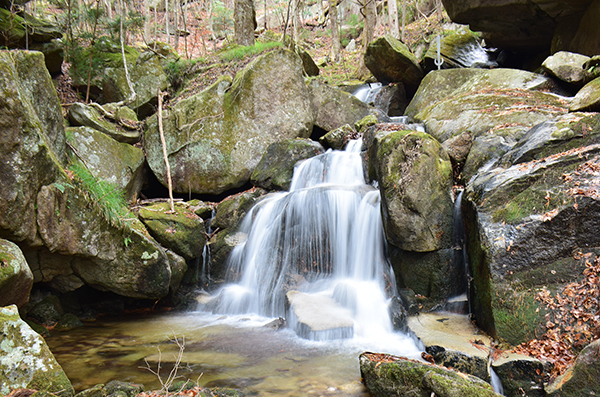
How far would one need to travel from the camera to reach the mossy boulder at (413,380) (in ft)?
10.7

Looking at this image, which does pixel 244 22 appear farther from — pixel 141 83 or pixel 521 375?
pixel 521 375

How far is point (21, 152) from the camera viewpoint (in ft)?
15.6

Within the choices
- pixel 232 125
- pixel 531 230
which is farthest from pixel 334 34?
pixel 531 230

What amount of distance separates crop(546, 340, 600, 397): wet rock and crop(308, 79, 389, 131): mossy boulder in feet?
28.7

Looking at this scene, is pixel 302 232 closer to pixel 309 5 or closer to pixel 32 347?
pixel 32 347

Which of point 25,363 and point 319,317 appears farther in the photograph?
point 319,317

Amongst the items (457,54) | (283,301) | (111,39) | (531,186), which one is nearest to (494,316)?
(531,186)

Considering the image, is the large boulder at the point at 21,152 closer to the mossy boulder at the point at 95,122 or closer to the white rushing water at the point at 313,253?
the mossy boulder at the point at 95,122

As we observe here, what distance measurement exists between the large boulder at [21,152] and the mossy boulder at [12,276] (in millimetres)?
408

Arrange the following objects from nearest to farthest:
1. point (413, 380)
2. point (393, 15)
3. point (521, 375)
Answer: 1. point (413, 380)
2. point (521, 375)
3. point (393, 15)

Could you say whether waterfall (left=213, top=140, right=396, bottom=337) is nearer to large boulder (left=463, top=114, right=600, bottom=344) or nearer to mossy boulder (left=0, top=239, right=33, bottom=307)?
large boulder (left=463, top=114, right=600, bottom=344)

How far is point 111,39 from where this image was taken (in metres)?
11.4

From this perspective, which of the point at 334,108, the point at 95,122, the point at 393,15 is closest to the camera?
the point at 95,122

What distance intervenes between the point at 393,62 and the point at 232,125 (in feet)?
21.1
